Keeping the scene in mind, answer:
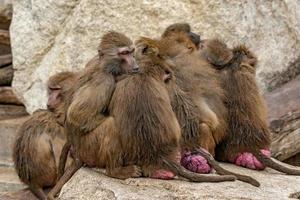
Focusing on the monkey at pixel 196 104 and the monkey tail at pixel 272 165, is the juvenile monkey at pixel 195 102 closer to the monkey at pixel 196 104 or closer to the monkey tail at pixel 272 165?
the monkey at pixel 196 104

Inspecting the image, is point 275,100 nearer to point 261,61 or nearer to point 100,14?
point 261,61

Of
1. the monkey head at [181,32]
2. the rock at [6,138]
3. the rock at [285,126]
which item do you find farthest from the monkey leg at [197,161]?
the rock at [6,138]

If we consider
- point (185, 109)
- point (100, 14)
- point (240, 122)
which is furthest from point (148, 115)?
point (100, 14)

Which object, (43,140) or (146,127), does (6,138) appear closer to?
(43,140)

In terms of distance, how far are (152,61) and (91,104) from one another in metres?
0.44

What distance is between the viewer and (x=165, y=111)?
4.65 meters

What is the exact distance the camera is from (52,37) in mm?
7910

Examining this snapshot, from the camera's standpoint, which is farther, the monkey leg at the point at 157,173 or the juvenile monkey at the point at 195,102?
the juvenile monkey at the point at 195,102

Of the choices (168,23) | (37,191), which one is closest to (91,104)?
(37,191)

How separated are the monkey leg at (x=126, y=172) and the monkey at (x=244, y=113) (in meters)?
0.86

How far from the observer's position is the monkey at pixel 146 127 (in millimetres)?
4625

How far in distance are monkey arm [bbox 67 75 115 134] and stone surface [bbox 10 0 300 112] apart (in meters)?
2.69

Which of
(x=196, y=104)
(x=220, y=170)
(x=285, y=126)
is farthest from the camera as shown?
(x=285, y=126)

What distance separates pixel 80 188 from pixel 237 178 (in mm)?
882
